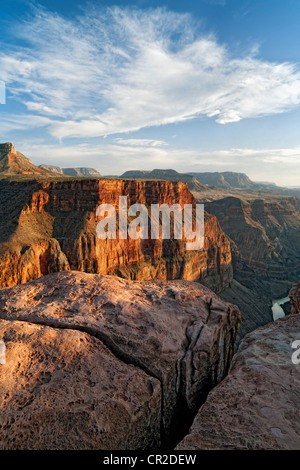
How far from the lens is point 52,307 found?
23.9 feet

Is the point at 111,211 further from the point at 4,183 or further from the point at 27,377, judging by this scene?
the point at 27,377

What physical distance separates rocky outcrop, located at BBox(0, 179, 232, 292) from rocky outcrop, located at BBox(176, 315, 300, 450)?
128 ft

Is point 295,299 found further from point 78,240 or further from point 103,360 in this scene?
point 78,240

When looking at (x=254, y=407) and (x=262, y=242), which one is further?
(x=262, y=242)

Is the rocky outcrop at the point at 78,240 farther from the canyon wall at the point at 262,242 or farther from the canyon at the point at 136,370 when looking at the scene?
the canyon at the point at 136,370

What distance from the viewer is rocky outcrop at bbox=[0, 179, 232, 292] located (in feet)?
138

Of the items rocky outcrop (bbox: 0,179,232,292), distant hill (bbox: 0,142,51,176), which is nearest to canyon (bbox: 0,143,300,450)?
rocky outcrop (bbox: 0,179,232,292)

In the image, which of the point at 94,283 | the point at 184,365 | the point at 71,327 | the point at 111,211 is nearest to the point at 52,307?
the point at 71,327

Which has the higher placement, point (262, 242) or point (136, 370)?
point (136, 370)

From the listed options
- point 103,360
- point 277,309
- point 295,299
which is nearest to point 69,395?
point 103,360

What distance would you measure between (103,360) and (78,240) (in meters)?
44.0

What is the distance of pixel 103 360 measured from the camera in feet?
19.6

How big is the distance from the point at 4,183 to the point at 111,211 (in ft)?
81.0

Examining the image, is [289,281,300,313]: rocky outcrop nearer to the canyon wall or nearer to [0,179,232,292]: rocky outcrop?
[0,179,232,292]: rocky outcrop
